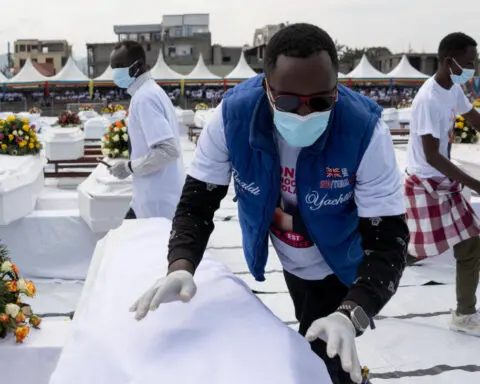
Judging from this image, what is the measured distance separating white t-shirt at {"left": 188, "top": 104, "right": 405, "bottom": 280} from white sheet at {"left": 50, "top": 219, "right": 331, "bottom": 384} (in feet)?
0.82

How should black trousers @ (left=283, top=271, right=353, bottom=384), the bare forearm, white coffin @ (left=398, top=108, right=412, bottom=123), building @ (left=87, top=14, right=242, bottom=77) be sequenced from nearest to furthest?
1. black trousers @ (left=283, top=271, right=353, bottom=384)
2. the bare forearm
3. white coffin @ (left=398, top=108, right=412, bottom=123)
4. building @ (left=87, top=14, right=242, bottom=77)

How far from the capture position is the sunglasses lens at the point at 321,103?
43.6 inches

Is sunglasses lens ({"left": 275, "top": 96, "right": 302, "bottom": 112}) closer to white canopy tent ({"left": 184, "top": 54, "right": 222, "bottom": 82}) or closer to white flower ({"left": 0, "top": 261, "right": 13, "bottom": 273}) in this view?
white flower ({"left": 0, "top": 261, "right": 13, "bottom": 273})

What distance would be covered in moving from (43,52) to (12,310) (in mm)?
52152

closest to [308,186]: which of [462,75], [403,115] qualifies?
[462,75]

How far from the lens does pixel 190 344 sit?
969mm

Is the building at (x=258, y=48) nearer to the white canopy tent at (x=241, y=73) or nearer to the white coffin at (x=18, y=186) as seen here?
the white canopy tent at (x=241, y=73)

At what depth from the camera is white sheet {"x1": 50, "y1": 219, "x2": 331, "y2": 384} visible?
893 millimetres

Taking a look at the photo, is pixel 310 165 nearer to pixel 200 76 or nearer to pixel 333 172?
pixel 333 172

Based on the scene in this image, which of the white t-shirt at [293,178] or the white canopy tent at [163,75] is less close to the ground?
the white t-shirt at [293,178]

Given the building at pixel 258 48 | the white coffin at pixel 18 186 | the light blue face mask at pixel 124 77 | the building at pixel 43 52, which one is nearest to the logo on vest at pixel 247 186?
the light blue face mask at pixel 124 77

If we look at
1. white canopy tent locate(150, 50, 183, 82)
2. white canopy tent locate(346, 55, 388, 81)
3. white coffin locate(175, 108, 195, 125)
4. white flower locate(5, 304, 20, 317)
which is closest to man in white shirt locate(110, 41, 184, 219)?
white flower locate(5, 304, 20, 317)

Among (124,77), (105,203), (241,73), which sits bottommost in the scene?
(241,73)

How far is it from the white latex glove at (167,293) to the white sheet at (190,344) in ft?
0.07
